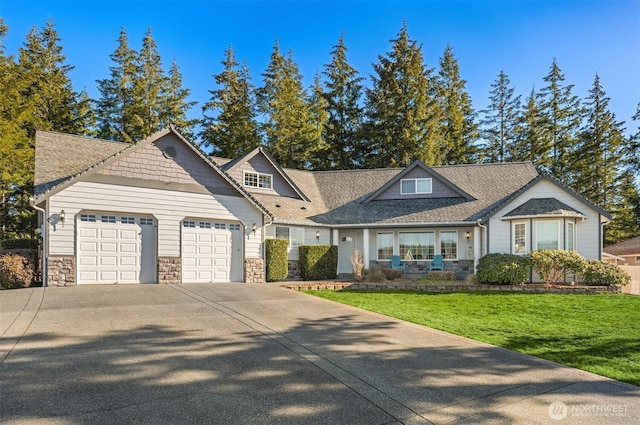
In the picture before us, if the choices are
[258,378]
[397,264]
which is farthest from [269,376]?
[397,264]

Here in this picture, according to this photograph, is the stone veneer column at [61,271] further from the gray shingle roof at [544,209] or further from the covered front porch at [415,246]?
the gray shingle roof at [544,209]

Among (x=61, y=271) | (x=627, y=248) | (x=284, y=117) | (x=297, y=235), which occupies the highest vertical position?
(x=284, y=117)

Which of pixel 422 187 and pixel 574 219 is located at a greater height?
pixel 422 187

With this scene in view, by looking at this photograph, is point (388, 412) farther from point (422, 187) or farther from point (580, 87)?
point (580, 87)

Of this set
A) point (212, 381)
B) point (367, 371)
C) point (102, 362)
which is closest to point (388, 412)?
point (367, 371)

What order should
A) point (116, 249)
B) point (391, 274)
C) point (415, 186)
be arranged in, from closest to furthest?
1. point (116, 249)
2. point (391, 274)
3. point (415, 186)

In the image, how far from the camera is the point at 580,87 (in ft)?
117

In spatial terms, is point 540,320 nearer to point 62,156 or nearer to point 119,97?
point 62,156

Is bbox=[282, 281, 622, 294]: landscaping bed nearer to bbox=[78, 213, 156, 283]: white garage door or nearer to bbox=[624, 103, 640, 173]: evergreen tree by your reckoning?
bbox=[78, 213, 156, 283]: white garage door

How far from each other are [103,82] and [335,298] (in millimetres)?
27693

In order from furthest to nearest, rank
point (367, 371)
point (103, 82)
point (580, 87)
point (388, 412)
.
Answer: point (580, 87) → point (103, 82) → point (367, 371) → point (388, 412)

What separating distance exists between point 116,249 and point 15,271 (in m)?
2.79

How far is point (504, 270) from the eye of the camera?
1476 cm
